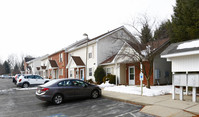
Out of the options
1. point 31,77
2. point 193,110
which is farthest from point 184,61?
point 31,77

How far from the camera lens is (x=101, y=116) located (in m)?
7.18

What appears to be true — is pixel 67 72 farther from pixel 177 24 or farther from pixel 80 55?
pixel 177 24

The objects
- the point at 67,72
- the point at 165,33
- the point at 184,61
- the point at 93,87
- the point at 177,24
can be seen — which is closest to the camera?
the point at 184,61

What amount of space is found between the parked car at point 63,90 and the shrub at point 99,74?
9594mm

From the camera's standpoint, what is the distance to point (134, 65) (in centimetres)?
1839

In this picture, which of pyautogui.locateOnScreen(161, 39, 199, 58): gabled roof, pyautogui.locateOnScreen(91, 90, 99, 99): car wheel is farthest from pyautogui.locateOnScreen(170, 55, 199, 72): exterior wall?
pyautogui.locateOnScreen(91, 90, 99, 99): car wheel

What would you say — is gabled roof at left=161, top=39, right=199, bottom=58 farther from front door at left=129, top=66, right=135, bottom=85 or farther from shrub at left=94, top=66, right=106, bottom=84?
shrub at left=94, top=66, right=106, bottom=84

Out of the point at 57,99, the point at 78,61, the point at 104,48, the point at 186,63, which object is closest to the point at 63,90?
the point at 57,99

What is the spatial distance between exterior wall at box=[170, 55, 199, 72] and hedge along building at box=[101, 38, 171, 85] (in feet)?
12.3

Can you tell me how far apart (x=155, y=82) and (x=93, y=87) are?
7656 mm

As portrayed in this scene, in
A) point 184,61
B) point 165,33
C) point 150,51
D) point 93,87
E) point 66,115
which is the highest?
point 165,33

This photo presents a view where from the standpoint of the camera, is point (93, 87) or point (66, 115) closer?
point (66, 115)

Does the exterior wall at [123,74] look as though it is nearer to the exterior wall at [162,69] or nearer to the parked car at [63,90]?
the exterior wall at [162,69]

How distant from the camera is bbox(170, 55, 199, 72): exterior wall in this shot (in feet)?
29.2
